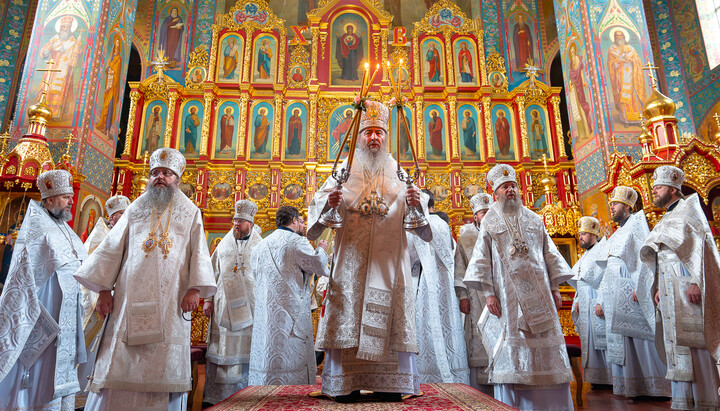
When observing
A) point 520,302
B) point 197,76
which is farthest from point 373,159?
point 197,76

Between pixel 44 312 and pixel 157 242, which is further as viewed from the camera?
pixel 44 312

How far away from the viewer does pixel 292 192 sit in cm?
1112

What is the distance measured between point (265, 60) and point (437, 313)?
9.96 m

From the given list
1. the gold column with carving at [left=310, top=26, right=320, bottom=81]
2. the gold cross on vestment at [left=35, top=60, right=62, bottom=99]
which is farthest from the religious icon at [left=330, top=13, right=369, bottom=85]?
the gold cross on vestment at [left=35, top=60, right=62, bottom=99]

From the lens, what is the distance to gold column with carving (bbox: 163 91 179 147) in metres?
11.3

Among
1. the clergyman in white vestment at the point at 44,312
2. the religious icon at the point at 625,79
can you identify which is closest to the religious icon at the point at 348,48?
the religious icon at the point at 625,79

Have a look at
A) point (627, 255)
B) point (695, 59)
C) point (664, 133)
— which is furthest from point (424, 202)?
point (695, 59)

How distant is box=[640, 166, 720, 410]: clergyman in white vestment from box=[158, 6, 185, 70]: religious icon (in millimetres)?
12155

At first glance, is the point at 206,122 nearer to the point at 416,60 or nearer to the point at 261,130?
the point at 261,130

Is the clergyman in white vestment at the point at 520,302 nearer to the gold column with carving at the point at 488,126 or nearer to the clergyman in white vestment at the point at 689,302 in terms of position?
the clergyman in white vestment at the point at 689,302

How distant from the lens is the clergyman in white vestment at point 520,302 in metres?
3.11

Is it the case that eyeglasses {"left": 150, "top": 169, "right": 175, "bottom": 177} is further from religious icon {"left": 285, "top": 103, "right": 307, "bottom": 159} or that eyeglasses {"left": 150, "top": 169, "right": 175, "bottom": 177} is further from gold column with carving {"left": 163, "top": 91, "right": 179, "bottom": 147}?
gold column with carving {"left": 163, "top": 91, "right": 179, "bottom": 147}

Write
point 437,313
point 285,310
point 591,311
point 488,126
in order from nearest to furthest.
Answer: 1. point 285,310
2. point 437,313
3. point 591,311
4. point 488,126

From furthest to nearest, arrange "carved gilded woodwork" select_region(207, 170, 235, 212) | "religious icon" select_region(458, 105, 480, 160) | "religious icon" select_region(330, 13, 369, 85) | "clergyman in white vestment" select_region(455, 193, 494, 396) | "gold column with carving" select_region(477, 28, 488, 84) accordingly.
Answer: "religious icon" select_region(330, 13, 369, 85) < "gold column with carving" select_region(477, 28, 488, 84) < "religious icon" select_region(458, 105, 480, 160) < "carved gilded woodwork" select_region(207, 170, 235, 212) < "clergyman in white vestment" select_region(455, 193, 494, 396)
